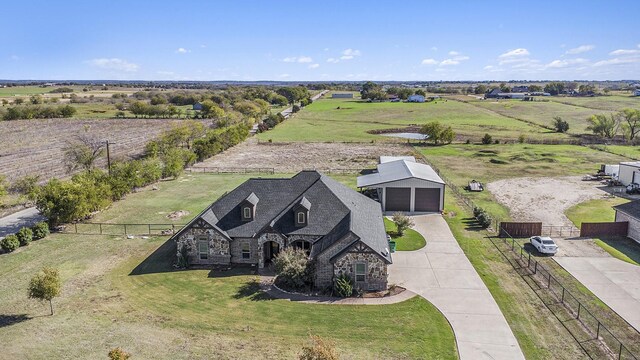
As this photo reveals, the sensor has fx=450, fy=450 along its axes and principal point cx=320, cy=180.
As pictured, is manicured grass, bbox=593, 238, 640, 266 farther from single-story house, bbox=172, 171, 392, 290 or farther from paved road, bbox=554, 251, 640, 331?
single-story house, bbox=172, 171, 392, 290

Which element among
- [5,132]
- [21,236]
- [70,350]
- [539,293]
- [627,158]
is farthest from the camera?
[5,132]

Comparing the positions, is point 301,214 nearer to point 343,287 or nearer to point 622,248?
point 343,287

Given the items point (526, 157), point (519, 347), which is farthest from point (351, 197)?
point (526, 157)

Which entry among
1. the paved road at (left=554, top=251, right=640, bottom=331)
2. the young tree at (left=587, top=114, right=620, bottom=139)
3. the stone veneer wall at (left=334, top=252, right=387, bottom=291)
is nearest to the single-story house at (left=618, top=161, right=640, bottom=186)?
the paved road at (left=554, top=251, right=640, bottom=331)

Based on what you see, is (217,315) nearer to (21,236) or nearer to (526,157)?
(21,236)

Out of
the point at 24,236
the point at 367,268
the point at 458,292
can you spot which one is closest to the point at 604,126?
the point at 458,292
